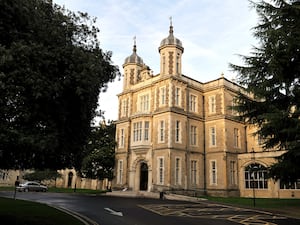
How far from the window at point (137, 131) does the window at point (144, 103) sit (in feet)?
6.88

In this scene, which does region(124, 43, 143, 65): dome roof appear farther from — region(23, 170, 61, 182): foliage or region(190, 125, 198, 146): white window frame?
region(23, 170, 61, 182): foliage

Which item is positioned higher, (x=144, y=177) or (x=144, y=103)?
(x=144, y=103)

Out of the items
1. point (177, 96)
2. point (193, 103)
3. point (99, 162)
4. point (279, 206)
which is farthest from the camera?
point (99, 162)

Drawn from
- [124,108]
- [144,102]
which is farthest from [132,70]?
[144,102]

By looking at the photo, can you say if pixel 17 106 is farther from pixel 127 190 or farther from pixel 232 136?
pixel 232 136

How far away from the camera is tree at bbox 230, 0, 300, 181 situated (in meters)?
14.9

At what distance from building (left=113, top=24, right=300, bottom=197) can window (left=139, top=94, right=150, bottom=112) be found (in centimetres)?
3

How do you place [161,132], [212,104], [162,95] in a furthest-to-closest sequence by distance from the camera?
[212,104] < [162,95] < [161,132]

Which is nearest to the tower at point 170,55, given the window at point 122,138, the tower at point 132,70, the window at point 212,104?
the window at point 212,104

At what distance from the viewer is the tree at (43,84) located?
8.14 meters

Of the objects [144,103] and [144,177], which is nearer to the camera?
[144,177]

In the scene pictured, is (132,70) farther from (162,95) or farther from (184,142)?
(184,142)

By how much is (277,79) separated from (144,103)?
20122 millimetres

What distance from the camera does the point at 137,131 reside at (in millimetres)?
33344
